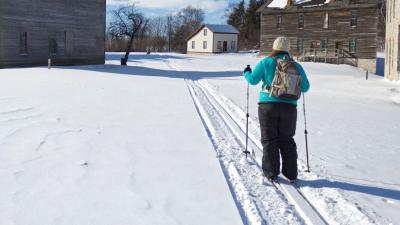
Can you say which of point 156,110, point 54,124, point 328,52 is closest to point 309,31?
point 328,52

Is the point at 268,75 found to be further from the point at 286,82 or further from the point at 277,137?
the point at 277,137

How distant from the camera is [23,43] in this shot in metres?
28.9

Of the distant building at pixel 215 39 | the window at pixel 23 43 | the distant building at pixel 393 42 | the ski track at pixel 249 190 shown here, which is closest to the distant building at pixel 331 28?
the distant building at pixel 393 42

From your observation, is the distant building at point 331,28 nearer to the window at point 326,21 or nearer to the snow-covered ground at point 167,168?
the window at point 326,21

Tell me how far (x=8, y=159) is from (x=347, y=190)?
4498mm

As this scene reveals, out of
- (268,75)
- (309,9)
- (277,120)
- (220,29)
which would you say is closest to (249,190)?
(277,120)

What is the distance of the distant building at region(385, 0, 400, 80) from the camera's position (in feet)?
90.4

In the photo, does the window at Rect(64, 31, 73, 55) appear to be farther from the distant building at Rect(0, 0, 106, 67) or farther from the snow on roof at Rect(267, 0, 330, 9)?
the snow on roof at Rect(267, 0, 330, 9)

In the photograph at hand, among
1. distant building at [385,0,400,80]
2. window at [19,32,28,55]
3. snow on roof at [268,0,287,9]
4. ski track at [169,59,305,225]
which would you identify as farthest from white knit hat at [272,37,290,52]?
snow on roof at [268,0,287,9]

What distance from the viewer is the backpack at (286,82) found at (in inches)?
242

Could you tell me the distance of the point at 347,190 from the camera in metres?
6.03

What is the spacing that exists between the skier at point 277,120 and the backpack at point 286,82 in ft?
0.05

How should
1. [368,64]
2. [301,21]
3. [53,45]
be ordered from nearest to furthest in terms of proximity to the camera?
[53,45] < [368,64] < [301,21]

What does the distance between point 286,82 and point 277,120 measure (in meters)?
0.52
